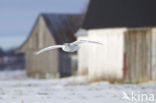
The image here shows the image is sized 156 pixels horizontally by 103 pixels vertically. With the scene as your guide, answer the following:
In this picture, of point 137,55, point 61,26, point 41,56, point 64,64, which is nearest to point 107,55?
point 137,55

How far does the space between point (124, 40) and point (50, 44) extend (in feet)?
51.9

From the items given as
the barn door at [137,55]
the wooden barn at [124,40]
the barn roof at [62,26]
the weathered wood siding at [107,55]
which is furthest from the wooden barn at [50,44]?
the barn door at [137,55]

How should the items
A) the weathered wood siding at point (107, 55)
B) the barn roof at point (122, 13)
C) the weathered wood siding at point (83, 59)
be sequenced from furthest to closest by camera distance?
1. the weathered wood siding at point (83, 59)
2. the weathered wood siding at point (107, 55)
3. the barn roof at point (122, 13)

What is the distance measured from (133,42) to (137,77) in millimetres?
1905

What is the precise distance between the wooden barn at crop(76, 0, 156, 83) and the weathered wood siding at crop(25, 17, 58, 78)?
1333 cm

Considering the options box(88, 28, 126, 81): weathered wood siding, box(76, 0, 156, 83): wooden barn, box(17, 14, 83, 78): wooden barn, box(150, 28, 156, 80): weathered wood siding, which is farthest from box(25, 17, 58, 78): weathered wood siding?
box(150, 28, 156, 80): weathered wood siding

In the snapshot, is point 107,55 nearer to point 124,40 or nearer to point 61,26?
point 124,40

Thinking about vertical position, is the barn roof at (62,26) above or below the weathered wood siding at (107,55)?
above

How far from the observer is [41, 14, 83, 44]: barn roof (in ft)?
135

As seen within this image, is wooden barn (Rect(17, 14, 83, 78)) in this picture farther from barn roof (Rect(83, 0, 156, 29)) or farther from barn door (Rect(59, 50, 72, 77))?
barn roof (Rect(83, 0, 156, 29))

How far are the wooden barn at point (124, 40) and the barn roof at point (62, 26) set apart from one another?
1372cm

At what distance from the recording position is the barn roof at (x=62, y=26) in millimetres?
41062

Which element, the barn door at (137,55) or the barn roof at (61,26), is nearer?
the barn door at (137,55)

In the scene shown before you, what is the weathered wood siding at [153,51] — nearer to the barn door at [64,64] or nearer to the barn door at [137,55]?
the barn door at [137,55]
